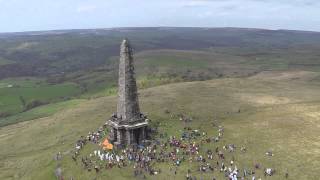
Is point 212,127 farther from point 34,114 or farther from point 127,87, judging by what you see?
point 34,114

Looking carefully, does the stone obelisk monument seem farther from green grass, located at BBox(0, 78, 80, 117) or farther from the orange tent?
green grass, located at BBox(0, 78, 80, 117)

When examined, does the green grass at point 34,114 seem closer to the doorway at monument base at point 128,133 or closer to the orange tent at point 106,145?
the orange tent at point 106,145

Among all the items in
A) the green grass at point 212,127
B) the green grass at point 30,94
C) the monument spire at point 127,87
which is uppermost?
the monument spire at point 127,87

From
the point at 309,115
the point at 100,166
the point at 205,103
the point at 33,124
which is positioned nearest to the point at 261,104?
the point at 205,103

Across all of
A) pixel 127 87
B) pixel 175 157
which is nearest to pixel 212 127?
pixel 175 157

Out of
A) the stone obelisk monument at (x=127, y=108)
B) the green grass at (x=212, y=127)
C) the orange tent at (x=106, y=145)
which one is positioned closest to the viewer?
the green grass at (x=212, y=127)

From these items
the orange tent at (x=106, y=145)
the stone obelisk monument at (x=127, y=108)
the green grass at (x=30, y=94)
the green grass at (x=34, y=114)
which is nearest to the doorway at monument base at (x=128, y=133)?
the stone obelisk monument at (x=127, y=108)
